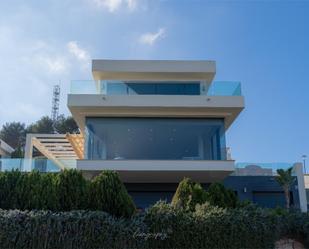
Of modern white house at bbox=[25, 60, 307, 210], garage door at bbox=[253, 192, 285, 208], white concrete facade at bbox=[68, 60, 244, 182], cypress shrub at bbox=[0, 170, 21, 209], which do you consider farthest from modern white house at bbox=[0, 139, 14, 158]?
cypress shrub at bbox=[0, 170, 21, 209]

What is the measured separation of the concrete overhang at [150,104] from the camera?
52.9ft

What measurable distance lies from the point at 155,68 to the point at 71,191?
9.78 m

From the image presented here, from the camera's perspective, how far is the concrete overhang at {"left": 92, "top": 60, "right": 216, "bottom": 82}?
17656mm

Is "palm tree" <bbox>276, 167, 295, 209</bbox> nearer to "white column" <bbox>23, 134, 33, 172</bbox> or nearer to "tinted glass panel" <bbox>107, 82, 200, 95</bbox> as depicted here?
"tinted glass panel" <bbox>107, 82, 200, 95</bbox>

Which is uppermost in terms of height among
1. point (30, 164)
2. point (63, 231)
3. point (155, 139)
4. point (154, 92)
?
point (154, 92)

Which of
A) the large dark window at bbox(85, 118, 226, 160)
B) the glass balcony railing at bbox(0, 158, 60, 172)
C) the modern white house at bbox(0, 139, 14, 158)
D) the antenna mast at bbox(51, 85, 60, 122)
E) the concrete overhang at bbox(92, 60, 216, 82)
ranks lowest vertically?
the glass balcony railing at bbox(0, 158, 60, 172)

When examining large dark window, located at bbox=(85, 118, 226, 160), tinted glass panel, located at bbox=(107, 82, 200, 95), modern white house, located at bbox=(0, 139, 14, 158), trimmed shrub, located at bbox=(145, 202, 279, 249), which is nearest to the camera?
trimmed shrub, located at bbox=(145, 202, 279, 249)

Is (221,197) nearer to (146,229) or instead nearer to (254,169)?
(146,229)

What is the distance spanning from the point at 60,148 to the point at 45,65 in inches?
439

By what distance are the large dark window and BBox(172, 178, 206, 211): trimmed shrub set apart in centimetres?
519

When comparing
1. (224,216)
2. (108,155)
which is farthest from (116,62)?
(224,216)

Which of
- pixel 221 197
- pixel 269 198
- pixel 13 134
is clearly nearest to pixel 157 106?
pixel 221 197

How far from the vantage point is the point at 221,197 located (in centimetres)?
1091

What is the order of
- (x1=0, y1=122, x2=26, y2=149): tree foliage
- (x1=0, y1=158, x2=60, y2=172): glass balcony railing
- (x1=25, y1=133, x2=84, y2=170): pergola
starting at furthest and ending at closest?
1. (x1=0, y1=122, x2=26, y2=149): tree foliage
2. (x1=25, y1=133, x2=84, y2=170): pergola
3. (x1=0, y1=158, x2=60, y2=172): glass balcony railing
